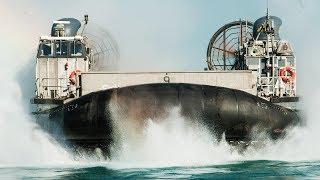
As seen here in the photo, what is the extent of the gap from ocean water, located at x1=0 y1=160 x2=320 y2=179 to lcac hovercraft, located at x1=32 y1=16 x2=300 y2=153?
1.23 meters

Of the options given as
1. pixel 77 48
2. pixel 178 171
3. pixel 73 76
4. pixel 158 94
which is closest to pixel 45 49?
pixel 77 48

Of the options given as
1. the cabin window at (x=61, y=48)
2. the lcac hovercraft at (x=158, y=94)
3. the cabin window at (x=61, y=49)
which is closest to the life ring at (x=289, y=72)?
the lcac hovercraft at (x=158, y=94)

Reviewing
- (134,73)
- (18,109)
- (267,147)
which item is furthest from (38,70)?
(267,147)

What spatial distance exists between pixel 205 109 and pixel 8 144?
19.0ft

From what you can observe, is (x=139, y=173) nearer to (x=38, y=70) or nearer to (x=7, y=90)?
(x=38, y=70)

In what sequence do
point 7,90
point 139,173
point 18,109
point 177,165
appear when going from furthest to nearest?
point 7,90 → point 18,109 → point 177,165 → point 139,173

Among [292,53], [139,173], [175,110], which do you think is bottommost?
[139,173]

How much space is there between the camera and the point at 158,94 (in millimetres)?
20562

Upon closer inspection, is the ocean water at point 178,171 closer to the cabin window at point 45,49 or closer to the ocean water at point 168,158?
the ocean water at point 168,158

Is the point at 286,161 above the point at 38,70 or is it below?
below

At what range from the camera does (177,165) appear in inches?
766

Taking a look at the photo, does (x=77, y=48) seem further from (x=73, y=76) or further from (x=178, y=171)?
(x=178, y=171)

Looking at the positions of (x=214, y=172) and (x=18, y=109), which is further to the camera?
(x=18, y=109)

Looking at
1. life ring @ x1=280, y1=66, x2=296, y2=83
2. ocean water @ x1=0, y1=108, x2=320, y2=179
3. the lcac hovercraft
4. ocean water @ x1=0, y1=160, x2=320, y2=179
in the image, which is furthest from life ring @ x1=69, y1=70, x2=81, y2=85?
life ring @ x1=280, y1=66, x2=296, y2=83
